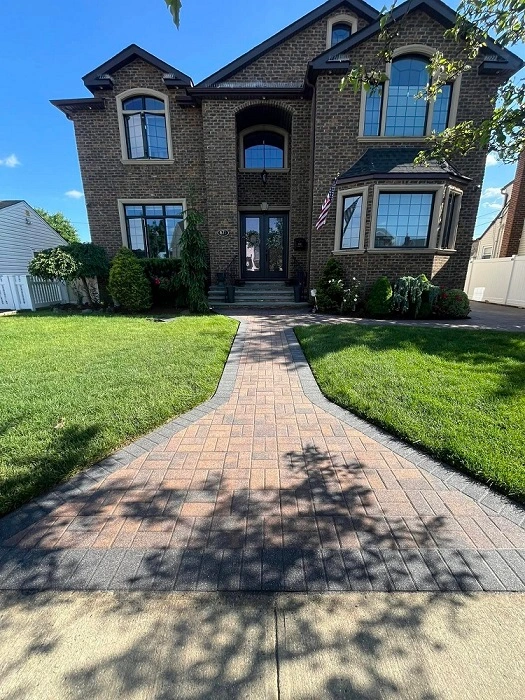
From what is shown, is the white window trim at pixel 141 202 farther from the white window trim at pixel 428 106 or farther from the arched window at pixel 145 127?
the white window trim at pixel 428 106

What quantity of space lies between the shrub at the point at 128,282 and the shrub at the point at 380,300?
22.7 ft

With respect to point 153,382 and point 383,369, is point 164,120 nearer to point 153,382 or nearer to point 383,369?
point 153,382

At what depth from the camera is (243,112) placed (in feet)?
37.2

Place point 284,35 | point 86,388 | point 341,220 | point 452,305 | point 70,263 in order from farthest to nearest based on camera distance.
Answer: point 284,35
point 341,220
point 70,263
point 452,305
point 86,388

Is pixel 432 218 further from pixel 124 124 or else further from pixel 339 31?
pixel 124 124

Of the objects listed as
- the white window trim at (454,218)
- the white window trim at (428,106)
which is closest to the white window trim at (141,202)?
the white window trim at (428,106)

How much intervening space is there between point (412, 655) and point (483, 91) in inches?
540

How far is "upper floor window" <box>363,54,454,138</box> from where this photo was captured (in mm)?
9625

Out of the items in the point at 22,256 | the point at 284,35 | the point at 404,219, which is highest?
the point at 284,35

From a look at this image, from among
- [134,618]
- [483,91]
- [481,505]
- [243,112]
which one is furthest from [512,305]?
[134,618]

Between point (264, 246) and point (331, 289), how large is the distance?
432 centimetres

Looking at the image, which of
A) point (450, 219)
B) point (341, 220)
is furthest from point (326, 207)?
point (450, 219)

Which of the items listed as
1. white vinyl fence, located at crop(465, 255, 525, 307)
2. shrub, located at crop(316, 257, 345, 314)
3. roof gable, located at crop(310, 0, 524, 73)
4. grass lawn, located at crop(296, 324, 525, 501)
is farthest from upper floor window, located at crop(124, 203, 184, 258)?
white vinyl fence, located at crop(465, 255, 525, 307)

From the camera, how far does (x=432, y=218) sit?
31.7 feet
